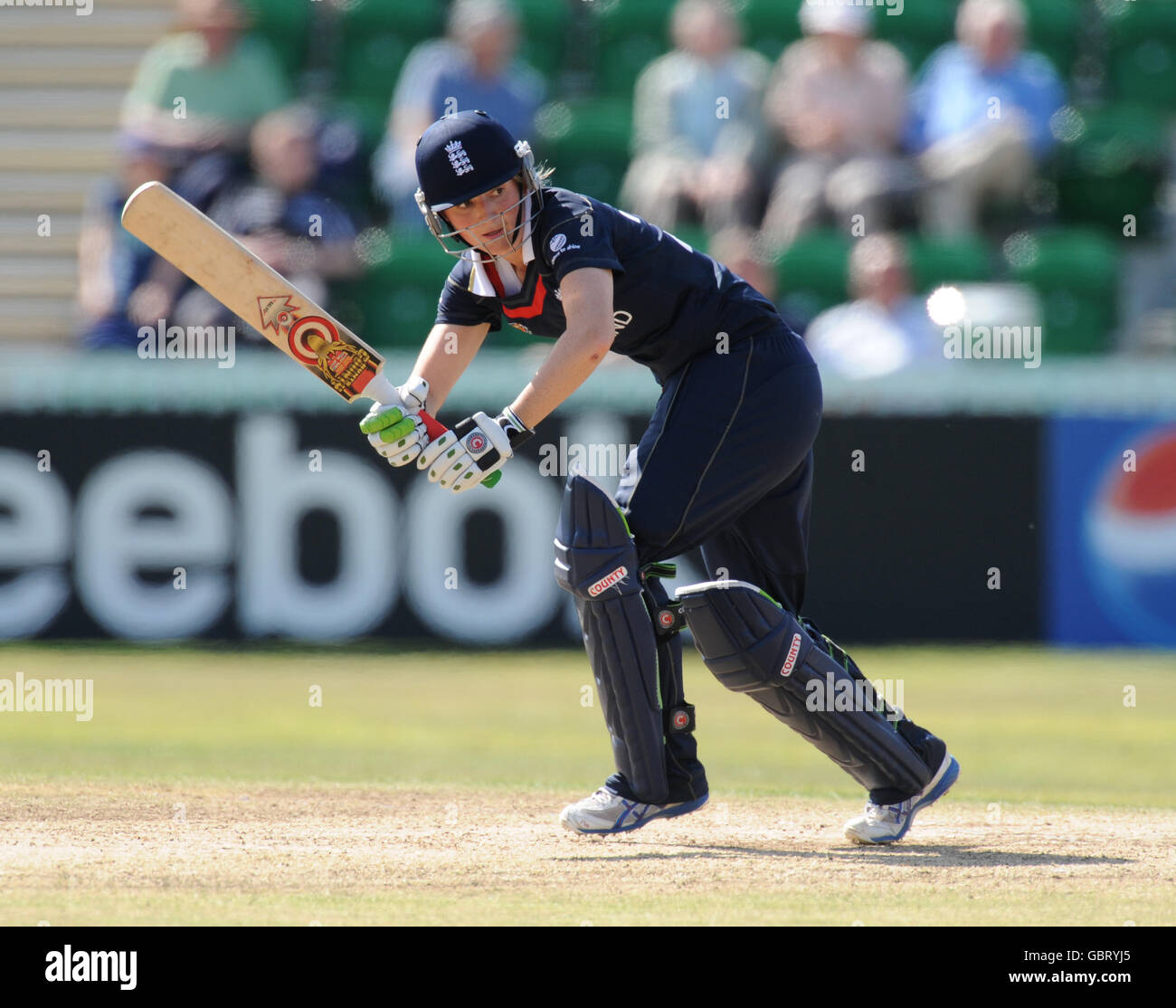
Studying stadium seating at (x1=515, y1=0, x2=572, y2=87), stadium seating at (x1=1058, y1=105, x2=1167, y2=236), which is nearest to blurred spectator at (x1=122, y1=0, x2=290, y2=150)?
stadium seating at (x1=515, y1=0, x2=572, y2=87)

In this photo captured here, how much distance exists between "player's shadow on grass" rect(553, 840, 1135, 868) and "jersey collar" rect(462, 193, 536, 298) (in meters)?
1.52

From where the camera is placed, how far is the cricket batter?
4.61 metres

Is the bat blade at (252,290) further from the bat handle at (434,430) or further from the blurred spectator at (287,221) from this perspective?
the blurred spectator at (287,221)

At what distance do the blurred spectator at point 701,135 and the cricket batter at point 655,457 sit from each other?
19.6 ft

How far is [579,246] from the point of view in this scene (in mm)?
4578

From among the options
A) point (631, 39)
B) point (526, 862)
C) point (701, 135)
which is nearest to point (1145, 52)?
point (701, 135)

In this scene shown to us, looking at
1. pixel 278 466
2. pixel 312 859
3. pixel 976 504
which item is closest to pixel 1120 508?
pixel 976 504

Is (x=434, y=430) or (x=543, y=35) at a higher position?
(x=543, y=35)

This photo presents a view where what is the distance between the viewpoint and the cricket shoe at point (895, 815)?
193 inches

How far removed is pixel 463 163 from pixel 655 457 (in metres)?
0.92

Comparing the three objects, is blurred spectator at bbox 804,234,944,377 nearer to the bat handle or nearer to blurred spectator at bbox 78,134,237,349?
blurred spectator at bbox 78,134,237,349

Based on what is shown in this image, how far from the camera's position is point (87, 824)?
5004mm

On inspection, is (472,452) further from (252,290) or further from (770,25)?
(770,25)
